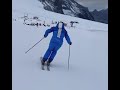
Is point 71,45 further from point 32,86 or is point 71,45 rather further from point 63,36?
point 32,86

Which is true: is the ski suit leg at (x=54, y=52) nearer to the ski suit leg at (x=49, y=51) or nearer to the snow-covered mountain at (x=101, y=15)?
the ski suit leg at (x=49, y=51)

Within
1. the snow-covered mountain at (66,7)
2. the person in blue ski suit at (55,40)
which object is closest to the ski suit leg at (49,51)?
the person in blue ski suit at (55,40)

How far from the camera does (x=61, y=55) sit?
2381mm

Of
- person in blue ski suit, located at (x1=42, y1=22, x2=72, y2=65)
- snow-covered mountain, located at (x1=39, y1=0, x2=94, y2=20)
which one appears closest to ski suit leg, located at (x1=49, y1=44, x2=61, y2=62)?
person in blue ski suit, located at (x1=42, y1=22, x2=72, y2=65)

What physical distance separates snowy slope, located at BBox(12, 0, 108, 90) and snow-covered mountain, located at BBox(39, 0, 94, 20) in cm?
2

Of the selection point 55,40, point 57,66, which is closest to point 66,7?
point 55,40

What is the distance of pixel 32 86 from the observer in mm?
2215

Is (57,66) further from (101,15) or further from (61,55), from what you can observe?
(101,15)

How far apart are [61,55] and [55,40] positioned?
85 mm

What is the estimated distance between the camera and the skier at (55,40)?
2326 millimetres
